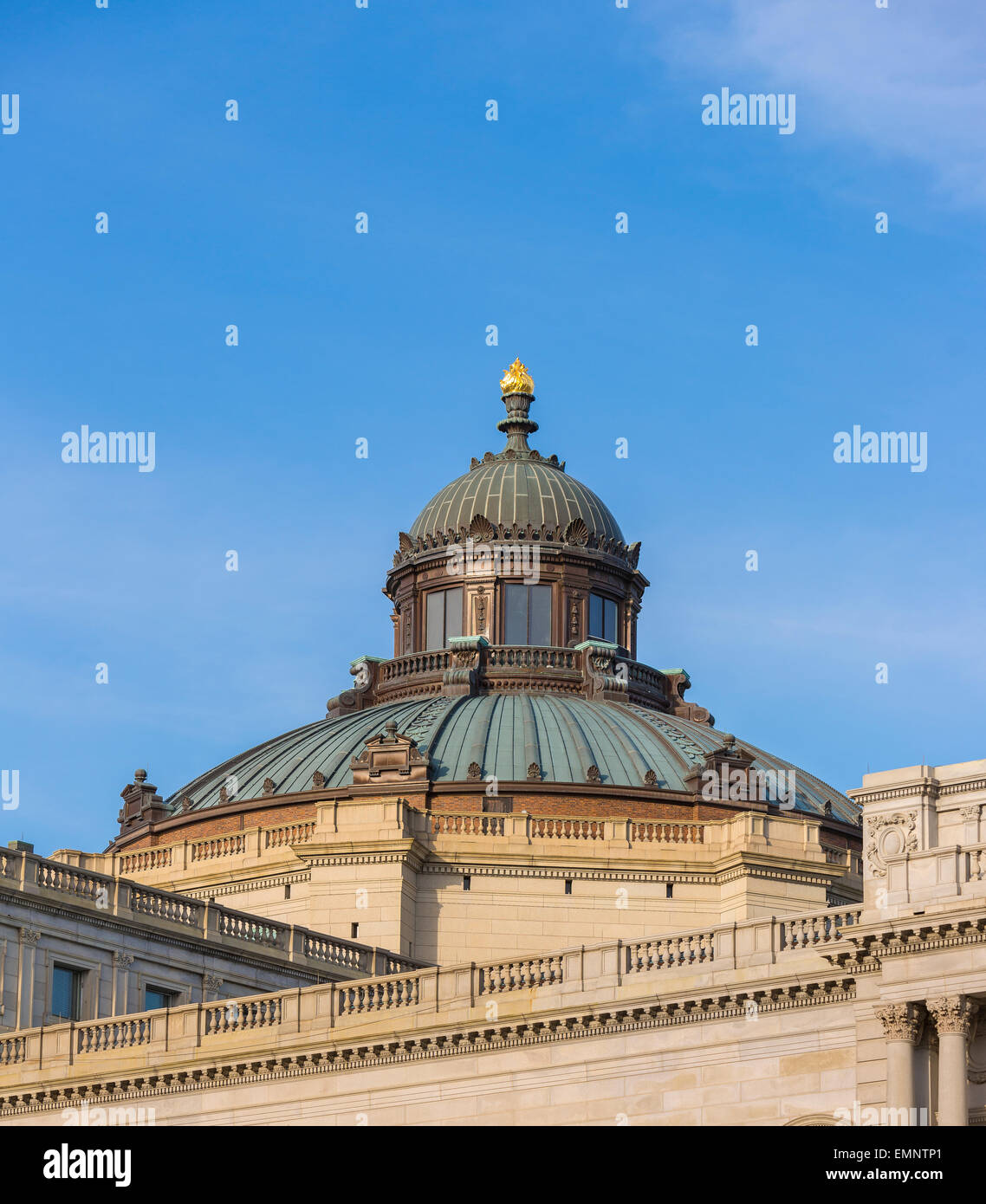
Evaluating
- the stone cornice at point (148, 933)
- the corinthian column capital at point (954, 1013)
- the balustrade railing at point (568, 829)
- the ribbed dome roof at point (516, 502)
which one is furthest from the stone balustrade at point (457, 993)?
the ribbed dome roof at point (516, 502)

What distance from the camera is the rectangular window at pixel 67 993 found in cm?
7146

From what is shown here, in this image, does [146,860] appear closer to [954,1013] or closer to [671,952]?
[671,952]

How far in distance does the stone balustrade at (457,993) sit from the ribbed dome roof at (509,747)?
103 feet

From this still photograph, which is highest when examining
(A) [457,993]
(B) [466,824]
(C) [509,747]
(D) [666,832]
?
(C) [509,747]

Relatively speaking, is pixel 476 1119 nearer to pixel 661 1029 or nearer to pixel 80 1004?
pixel 661 1029

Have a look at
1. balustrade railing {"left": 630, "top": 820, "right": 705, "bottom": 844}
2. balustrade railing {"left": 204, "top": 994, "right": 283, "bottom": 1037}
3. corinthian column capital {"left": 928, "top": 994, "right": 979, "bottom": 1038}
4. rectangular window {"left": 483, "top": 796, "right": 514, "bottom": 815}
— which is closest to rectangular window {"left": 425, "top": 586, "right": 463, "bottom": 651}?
rectangular window {"left": 483, "top": 796, "right": 514, "bottom": 815}

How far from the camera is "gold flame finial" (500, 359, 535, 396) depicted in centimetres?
11631

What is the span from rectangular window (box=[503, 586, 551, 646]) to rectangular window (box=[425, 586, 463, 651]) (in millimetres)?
1882

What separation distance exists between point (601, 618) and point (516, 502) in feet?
18.2

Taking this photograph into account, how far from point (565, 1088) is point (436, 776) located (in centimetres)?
3960

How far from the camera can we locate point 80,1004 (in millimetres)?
71750

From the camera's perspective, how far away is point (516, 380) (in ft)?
382

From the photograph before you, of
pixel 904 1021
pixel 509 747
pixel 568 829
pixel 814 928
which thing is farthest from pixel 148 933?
pixel 904 1021
